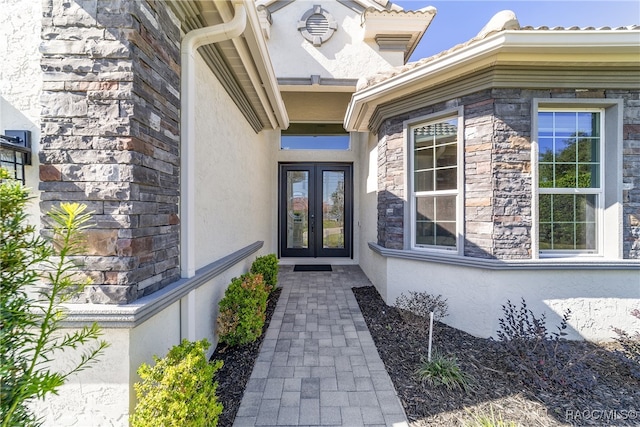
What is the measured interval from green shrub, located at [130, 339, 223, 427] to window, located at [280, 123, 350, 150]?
6499 millimetres

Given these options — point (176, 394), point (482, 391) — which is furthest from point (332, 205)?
point (176, 394)

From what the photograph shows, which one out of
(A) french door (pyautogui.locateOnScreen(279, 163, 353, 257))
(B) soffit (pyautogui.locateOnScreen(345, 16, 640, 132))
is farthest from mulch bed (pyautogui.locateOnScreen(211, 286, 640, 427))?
(A) french door (pyautogui.locateOnScreen(279, 163, 353, 257))

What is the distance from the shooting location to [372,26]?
21.8 feet

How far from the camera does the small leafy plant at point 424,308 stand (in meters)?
3.60

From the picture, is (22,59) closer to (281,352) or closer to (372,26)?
(281,352)

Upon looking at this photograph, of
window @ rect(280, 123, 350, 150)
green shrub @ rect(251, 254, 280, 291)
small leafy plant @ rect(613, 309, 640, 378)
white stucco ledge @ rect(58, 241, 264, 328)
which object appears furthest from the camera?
window @ rect(280, 123, 350, 150)

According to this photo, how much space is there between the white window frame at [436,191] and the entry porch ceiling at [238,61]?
231cm

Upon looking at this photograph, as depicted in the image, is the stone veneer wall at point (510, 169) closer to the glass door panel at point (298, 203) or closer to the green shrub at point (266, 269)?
the green shrub at point (266, 269)

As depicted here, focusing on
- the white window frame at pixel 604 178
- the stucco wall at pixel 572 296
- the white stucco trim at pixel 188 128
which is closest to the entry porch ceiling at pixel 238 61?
the white stucco trim at pixel 188 128

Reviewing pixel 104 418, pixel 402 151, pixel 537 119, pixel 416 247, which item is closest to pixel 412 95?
pixel 402 151

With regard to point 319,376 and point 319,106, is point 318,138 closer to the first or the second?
point 319,106

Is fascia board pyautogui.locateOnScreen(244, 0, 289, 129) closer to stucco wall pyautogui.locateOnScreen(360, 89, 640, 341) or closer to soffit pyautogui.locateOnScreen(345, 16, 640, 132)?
soffit pyautogui.locateOnScreen(345, 16, 640, 132)

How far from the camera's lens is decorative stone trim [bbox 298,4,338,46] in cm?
689

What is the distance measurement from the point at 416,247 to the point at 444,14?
19.3ft
